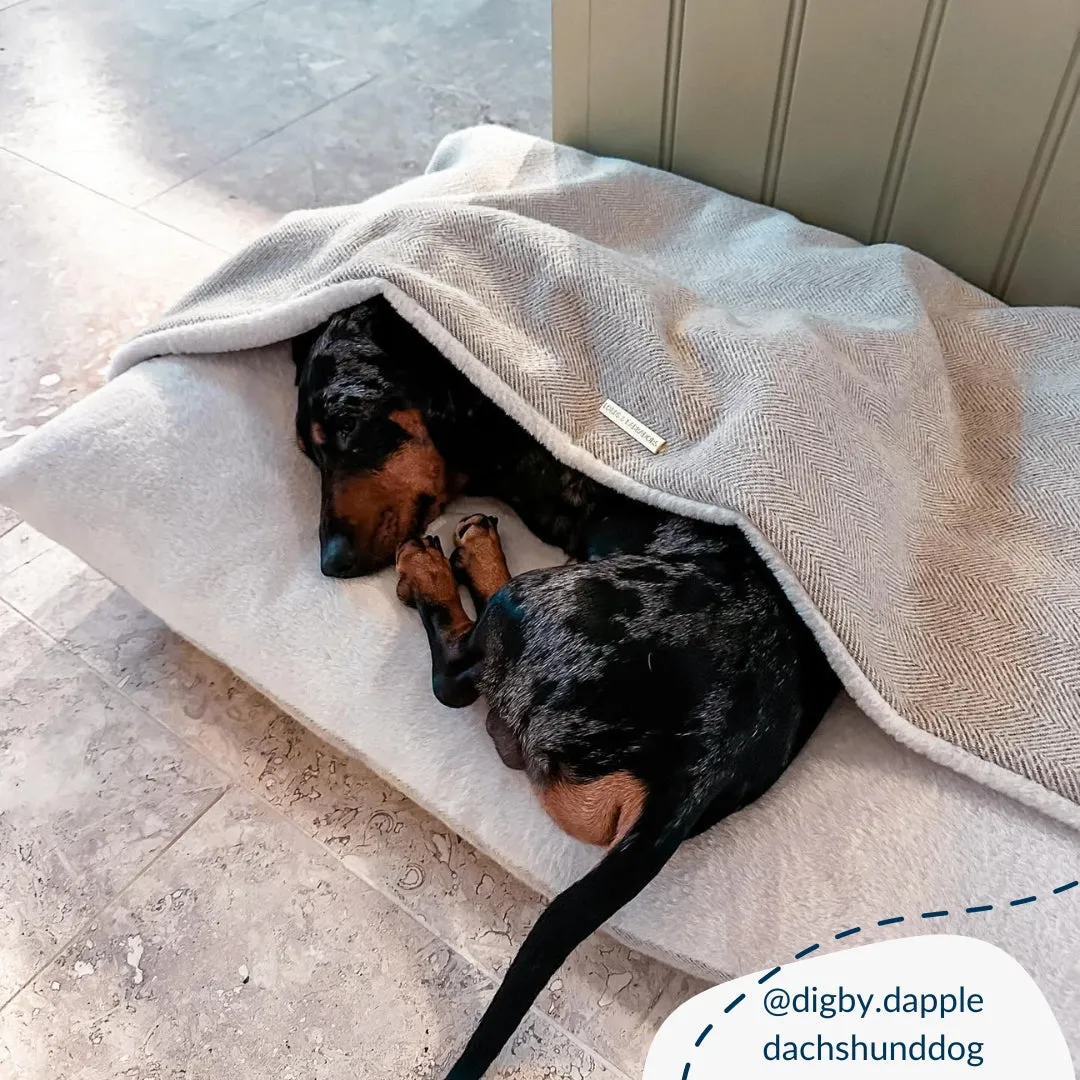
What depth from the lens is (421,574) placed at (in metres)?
1.70

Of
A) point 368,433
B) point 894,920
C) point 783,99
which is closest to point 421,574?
point 368,433

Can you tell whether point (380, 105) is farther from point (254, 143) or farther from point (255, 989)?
point (255, 989)

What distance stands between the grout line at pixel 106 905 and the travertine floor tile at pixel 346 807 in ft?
0.27

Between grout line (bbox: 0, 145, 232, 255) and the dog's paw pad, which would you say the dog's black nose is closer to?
the dog's paw pad

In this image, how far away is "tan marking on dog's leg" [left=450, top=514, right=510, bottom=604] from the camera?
173 cm

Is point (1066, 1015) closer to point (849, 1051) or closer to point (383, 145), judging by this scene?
point (849, 1051)

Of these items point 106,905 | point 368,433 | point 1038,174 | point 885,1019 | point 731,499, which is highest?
point 1038,174

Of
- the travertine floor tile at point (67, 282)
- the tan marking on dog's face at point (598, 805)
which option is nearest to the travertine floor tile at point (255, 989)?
the tan marking on dog's face at point (598, 805)

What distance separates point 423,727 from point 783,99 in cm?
145

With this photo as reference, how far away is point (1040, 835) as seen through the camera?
4.58 feet

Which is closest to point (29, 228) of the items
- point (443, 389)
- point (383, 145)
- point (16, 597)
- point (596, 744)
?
point (383, 145)

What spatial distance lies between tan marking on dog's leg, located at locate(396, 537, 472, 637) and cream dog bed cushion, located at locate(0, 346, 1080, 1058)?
4cm

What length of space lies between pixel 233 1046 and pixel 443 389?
3.59 ft

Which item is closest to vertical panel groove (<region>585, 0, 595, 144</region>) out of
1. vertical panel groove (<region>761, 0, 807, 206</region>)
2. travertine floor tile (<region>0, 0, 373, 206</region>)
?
vertical panel groove (<region>761, 0, 807, 206</region>)
